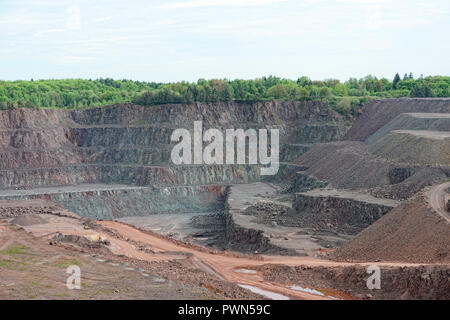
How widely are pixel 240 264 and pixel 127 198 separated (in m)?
40.0

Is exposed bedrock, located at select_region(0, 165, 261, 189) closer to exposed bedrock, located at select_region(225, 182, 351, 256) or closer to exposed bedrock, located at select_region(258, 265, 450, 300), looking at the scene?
exposed bedrock, located at select_region(225, 182, 351, 256)

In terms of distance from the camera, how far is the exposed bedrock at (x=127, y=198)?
77.8 m

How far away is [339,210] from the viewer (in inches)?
2362

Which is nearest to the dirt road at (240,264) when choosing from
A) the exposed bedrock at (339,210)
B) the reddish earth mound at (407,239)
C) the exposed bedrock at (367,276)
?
the exposed bedrock at (367,276)

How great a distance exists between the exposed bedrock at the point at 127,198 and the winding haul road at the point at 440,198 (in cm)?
3546

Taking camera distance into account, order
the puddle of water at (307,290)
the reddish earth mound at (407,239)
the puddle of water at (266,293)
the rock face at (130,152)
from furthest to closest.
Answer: the rock face at (130,152) < the reddish earth mound at (407,239) < the puddle of water at (307,290) < the puddle of water at (266,293)

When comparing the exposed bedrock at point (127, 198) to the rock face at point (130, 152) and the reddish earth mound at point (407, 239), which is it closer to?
the rock face at point (130, 152)

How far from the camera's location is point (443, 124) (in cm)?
7925

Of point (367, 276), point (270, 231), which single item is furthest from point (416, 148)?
point (367, 276)

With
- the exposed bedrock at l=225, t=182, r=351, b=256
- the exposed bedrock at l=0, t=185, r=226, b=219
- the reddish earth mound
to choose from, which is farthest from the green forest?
the reddish earth mound

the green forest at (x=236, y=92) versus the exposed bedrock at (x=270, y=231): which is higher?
the green forest at (x=236, y=92)

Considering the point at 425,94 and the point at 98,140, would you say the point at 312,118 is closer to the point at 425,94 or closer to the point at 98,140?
the point at 425,94

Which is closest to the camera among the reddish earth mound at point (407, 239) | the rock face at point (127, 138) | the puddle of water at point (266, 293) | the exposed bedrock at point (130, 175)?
the puddle of water at point (266, 293)
